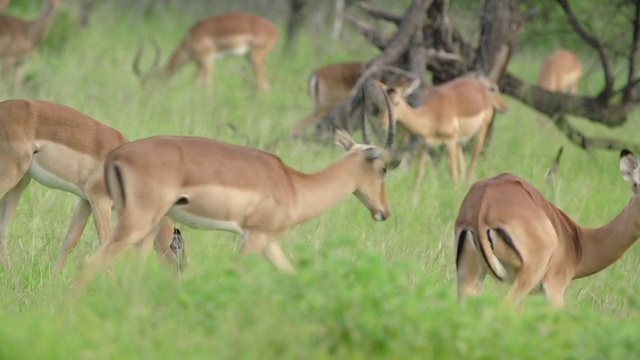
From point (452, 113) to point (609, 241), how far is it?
138 inches

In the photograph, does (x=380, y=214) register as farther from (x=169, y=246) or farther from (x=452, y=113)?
(x=452, y=113)

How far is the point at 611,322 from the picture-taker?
418cm

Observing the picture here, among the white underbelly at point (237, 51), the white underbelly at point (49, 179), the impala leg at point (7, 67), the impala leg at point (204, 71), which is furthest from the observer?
the white underbelly at point (237, 51)

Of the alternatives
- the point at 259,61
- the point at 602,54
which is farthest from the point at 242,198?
the point at 259,61

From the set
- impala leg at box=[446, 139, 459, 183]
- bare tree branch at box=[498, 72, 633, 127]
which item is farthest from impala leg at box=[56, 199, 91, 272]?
bare tree branch at box=[498, 72, 633, 127]

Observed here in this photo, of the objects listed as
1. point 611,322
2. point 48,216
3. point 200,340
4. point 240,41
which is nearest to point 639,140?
point 240,41

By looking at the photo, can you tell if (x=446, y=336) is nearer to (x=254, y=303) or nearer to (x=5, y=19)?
(x=254, y=303)

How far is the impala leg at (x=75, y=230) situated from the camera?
5617 millimetres

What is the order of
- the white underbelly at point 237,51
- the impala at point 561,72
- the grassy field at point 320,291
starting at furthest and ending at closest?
the white underbelly at point 237,51, the impala at point 561,72, the grassy field at point 320,291

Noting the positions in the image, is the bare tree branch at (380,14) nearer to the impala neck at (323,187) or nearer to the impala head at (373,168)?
the impala head at (373,168)

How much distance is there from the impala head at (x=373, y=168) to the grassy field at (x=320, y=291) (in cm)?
26

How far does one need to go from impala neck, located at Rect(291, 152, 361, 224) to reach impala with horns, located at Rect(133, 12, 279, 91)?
24.4 feet

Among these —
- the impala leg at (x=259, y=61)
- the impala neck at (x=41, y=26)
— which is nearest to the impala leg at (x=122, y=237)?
the impala neck at (x=41, y=26)

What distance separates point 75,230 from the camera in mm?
5727
